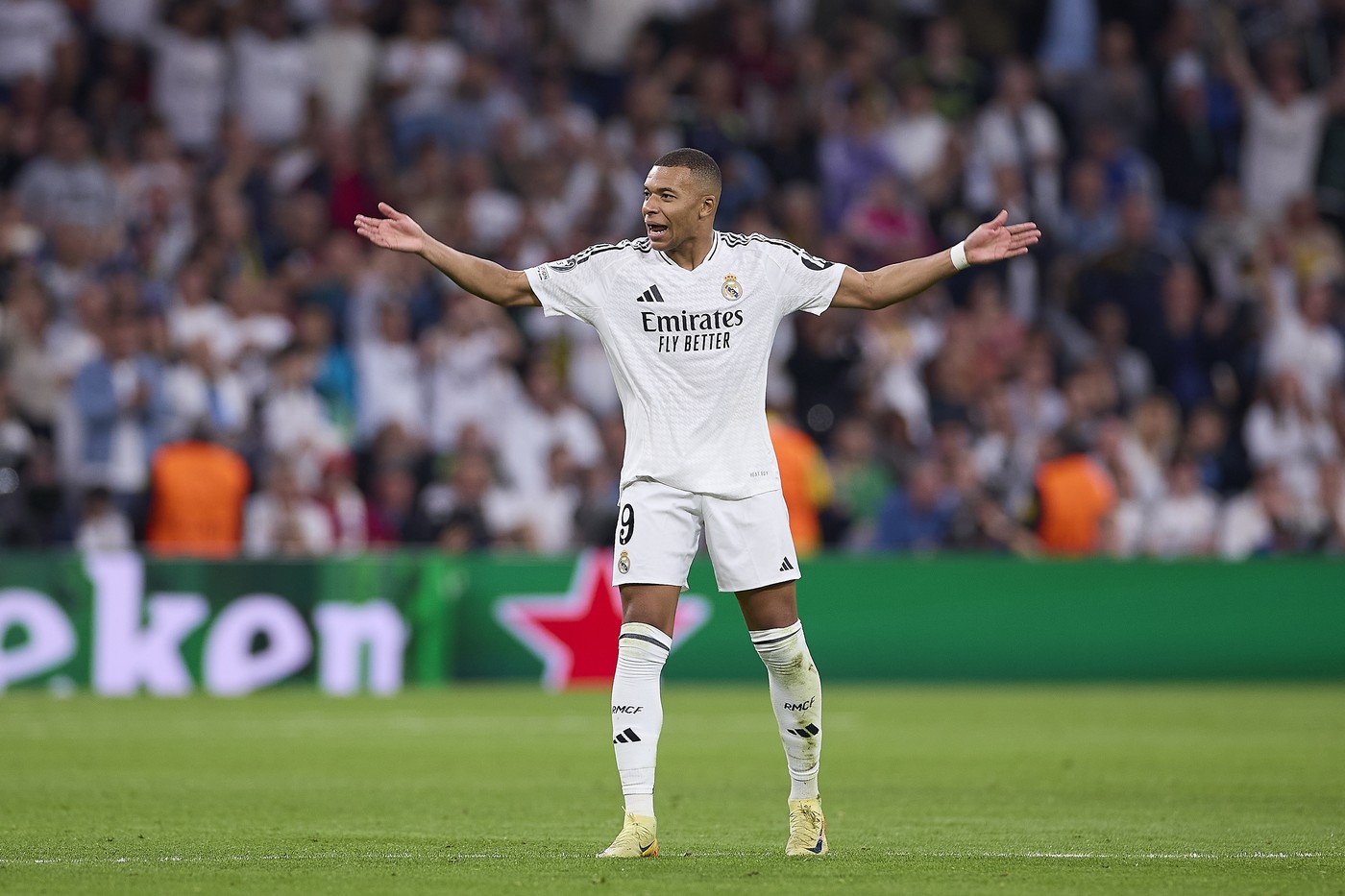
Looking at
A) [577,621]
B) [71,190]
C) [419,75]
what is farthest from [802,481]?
[71,190]

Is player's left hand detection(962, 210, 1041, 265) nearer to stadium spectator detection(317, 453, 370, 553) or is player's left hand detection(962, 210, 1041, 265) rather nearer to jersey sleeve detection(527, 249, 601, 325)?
jersey sleeve detection(527, 249, 601, 325)

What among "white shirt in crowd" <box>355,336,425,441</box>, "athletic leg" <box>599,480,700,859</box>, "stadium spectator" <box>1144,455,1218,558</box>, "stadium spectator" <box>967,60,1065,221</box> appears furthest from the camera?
"stadium spectator" <box>967,60,1065,221</box>

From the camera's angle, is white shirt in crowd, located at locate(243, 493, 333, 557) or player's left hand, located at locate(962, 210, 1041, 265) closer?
player's left hand, located at locate(962, 210, 1041, 265)

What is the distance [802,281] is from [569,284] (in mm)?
917

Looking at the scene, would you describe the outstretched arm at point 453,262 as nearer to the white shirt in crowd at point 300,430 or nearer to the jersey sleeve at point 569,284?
the jersey sleeve at point 569,284

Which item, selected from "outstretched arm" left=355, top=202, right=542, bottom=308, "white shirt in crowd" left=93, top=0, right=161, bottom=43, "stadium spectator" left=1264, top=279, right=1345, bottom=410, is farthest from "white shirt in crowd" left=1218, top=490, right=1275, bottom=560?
"outstretched arm" left=355, top=202, right=542, bottom=308

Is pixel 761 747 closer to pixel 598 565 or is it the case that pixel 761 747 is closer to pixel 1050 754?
pixel 1050 754

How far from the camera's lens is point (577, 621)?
18297 mm

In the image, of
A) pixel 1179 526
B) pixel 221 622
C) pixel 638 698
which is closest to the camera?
pixel 638 698

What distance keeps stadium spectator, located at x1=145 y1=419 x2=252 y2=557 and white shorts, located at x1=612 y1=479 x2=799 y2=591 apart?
10510mm

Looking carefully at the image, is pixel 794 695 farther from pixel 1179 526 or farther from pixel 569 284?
pixel 1179 526

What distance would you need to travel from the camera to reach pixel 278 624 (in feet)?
58.5

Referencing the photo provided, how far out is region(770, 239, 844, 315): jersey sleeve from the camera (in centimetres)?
816

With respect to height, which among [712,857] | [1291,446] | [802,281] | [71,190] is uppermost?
[71,190]
